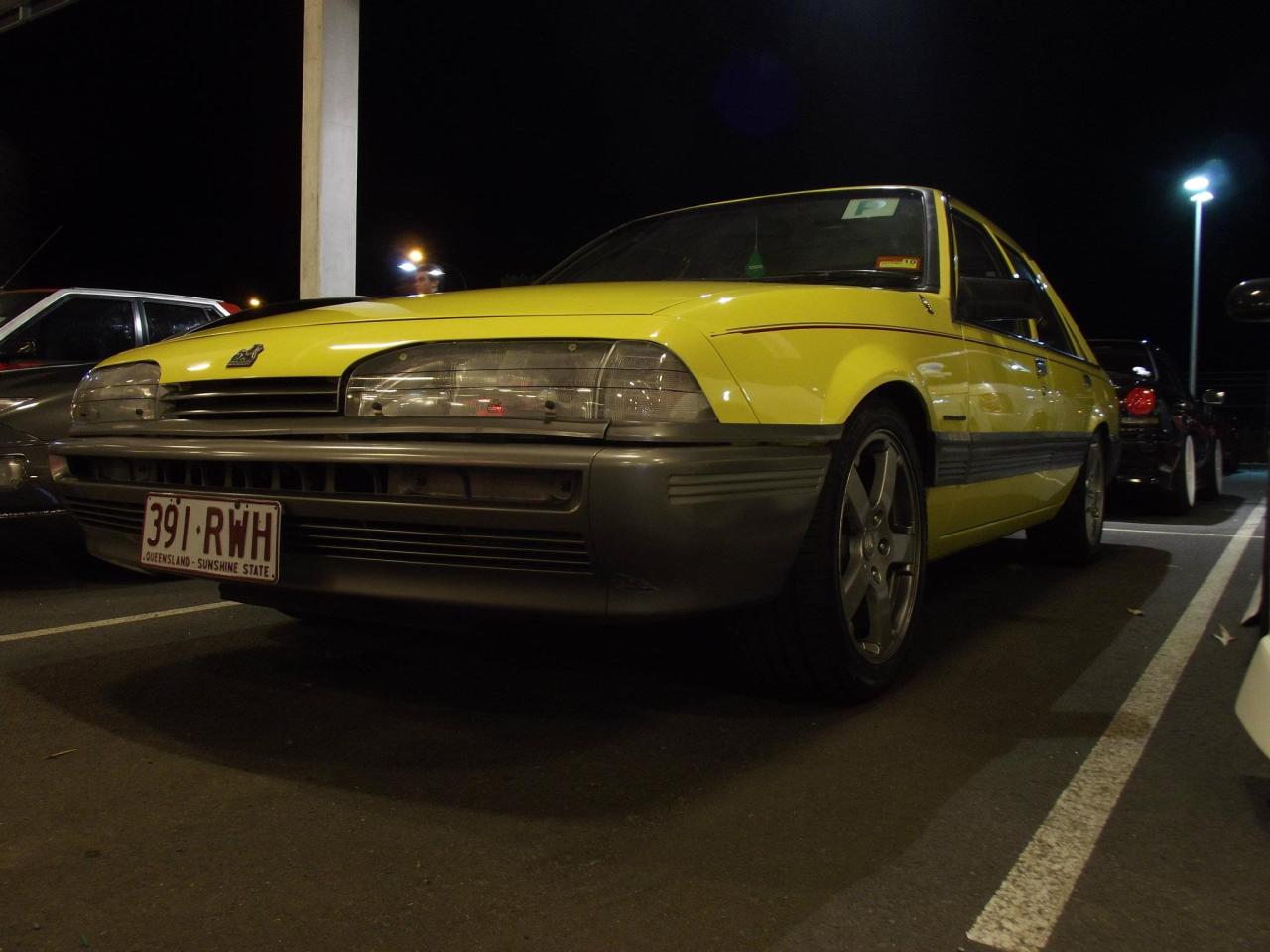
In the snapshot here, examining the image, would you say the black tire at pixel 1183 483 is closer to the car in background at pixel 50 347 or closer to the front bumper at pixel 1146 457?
the front bumper at pixel 1146 457

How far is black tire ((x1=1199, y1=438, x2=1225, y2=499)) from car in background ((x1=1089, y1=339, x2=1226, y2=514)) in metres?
0.64

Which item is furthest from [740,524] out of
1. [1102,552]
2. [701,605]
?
[1102,552]

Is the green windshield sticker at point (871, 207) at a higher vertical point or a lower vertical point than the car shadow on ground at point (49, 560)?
higher

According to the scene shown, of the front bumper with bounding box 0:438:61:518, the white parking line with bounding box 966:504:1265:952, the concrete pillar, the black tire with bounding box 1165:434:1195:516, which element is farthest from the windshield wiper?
the black tire with bounding box 1165:434:1195:516

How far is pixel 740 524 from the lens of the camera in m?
1.94

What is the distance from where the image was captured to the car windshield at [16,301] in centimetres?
504

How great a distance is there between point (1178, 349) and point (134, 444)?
1426 inches

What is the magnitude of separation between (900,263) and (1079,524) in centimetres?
225

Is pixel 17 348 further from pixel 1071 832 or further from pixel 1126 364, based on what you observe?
pixel 1126 364

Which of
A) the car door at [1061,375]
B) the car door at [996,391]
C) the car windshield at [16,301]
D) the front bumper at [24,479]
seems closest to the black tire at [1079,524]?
the car door at [1061,375]

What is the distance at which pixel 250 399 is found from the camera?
7.30 feet

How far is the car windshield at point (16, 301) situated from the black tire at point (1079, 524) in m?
5.07

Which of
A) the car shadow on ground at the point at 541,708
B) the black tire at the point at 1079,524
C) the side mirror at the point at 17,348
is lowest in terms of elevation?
the car shadow on ground at the point at 541,708

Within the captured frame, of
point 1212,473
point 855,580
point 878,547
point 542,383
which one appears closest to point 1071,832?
point 855,580
